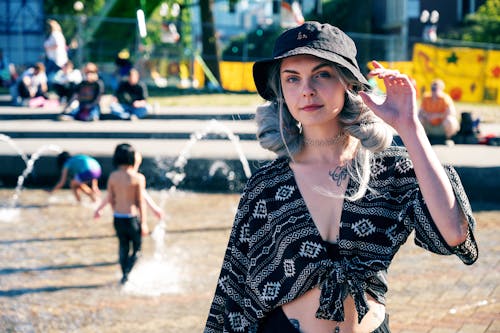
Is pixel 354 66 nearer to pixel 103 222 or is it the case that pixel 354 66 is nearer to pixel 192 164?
pixel 103 222

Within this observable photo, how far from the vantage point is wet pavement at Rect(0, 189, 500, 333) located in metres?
5.60

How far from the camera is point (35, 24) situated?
28.5m

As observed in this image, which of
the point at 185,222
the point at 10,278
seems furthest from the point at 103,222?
the point at 10,278

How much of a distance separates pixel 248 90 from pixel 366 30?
7.40 m

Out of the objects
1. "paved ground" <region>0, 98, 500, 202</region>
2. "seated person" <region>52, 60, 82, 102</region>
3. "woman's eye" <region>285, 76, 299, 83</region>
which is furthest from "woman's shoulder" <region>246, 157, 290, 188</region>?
"seated person" <region>52, 60, 82, 102</region>

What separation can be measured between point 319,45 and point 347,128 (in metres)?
0.27

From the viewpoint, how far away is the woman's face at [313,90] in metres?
2.48

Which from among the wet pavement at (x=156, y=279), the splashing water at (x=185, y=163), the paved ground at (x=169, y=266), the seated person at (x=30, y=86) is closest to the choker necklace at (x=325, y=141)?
the paved ground at (x=169, y=266)

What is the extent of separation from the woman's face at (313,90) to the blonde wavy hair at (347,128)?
33mm

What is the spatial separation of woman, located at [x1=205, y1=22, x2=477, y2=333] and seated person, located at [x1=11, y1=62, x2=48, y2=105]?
17390 mm

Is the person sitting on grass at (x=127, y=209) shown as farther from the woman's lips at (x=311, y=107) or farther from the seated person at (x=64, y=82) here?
the seated person at (x=64, y=82)

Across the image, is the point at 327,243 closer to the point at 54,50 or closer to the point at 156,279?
the point at 156,279

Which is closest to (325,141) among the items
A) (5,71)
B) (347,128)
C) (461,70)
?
(347,128)

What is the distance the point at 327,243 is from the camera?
246cm
